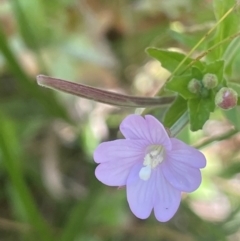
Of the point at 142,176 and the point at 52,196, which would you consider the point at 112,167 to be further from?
the point at 52,196

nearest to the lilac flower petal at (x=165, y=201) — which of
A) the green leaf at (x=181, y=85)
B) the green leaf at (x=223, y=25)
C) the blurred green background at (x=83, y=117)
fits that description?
the green leaf at (x=181, y=85)

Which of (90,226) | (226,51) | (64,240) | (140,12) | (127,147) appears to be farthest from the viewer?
(140,12)

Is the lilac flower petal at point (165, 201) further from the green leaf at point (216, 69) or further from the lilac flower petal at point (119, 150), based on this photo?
the green leaf at point (216, 69)

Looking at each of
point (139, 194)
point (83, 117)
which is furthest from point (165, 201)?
point (83, 117)

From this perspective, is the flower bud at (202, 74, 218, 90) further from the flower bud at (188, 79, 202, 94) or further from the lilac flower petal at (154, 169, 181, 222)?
the lilac flower petal at (154, 169, 181, 222)

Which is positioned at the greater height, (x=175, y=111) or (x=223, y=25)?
(x=223, y=25)

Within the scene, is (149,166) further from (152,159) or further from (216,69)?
(216,69)

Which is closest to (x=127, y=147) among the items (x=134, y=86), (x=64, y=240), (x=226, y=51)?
(x=226, y=51)
